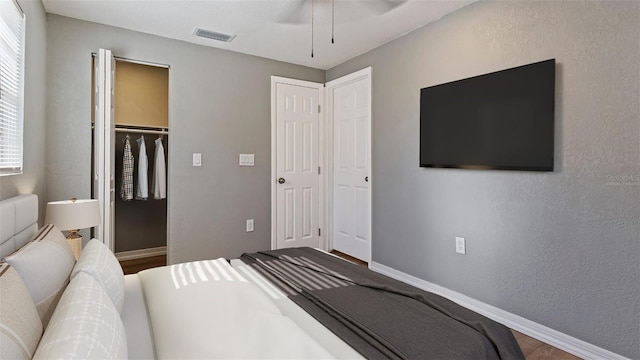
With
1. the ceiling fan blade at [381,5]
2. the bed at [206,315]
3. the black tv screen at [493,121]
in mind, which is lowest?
the bed at [206,315]

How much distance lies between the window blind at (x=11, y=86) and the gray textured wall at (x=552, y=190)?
9.10ft

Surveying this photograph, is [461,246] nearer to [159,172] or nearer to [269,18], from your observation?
[269,18]

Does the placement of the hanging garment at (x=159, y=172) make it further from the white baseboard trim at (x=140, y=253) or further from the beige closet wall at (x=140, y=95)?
the white baseboard trim at (x=140, y=253)

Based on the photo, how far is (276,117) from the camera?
3.91 meters

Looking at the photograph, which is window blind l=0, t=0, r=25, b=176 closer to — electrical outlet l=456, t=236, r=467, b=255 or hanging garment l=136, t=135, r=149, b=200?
hanging garment l=136, t=135, r=149, b=200

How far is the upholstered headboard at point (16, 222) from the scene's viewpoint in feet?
4.47

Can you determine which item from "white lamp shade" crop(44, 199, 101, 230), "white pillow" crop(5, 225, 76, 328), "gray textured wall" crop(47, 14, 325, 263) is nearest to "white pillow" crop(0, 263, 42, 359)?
"white pillow" crop(5, 225, 76, 328)

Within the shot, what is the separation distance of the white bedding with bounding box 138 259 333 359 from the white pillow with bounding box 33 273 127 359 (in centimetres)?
20

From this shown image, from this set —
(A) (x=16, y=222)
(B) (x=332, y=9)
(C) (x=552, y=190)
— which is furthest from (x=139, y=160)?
(C) (x=552, y=190)

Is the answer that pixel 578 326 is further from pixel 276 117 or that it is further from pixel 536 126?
pixel 276 117

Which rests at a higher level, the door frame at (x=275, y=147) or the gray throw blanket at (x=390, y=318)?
the door frame at (x=275, y=147)

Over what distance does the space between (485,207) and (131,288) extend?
236cm

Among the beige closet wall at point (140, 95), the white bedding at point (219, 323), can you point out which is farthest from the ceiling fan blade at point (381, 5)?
the beige closet wall at point (140, 95)

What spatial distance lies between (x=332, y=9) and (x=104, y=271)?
2.45 m
